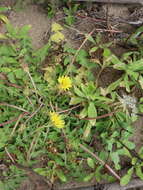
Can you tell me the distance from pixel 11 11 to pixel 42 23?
13.4 inches

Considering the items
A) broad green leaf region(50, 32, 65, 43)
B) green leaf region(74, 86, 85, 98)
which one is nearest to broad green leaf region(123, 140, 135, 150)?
green leaf region(74, 86, 85, 98)

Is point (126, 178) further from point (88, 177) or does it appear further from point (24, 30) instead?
point (24, 30)

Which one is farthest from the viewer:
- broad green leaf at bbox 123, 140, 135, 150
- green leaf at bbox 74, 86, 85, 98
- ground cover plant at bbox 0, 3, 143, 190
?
broad green leaf at bbox 123, 140, 135, 150

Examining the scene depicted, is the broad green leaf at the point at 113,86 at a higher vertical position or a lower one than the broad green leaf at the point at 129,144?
higher

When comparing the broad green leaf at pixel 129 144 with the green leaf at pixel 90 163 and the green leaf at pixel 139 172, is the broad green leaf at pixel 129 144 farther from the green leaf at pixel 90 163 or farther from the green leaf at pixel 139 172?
the green leaf at pixel 90 163

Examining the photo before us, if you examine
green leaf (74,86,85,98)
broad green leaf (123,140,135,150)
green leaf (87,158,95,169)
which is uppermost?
green leaf (74,86,85,98)

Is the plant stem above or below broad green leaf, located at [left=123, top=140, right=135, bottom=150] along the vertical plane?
below

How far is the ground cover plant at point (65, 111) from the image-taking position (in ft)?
→ 8.89

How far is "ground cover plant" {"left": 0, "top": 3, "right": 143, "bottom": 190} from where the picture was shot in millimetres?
2709

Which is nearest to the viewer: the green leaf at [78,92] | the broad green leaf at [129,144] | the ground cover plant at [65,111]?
the ground cover plant at [65,111]

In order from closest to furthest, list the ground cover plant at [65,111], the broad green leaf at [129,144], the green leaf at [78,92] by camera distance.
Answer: the ground cover plant at [65,111] → the green leaf at [78,92] → the broad green leaf at [129,144]

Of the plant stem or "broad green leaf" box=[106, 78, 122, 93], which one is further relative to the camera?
"broad green leaf" box=[106, 78, 122, 93]

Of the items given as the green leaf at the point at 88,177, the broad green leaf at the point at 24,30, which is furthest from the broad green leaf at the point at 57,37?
the green leaf at the point at 88,177

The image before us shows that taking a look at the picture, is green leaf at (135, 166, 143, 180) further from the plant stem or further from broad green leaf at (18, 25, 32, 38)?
broad green leaf at (18, 25, 32, 38)
